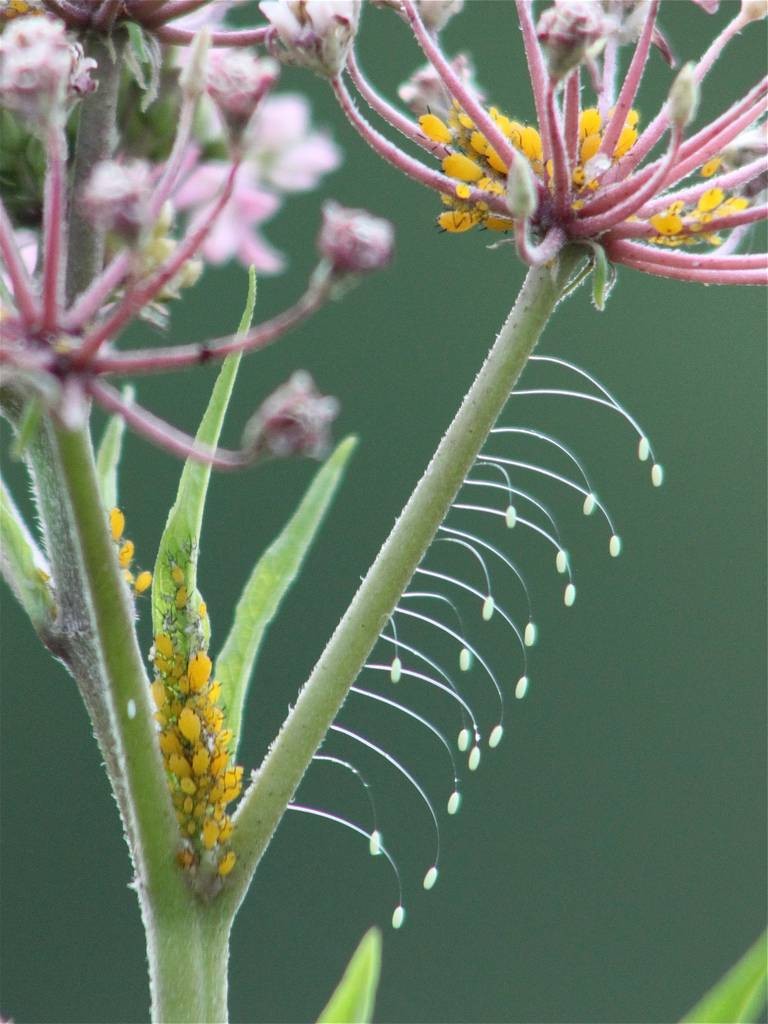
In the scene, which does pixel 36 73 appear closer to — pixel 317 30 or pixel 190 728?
pixel 317 30

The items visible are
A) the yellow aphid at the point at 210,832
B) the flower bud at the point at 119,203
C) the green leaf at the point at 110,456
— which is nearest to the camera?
the flower bud at the point at 119,203

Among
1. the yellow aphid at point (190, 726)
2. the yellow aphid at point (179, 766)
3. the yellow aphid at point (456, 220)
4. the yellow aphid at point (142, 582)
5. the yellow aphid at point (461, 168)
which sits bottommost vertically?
the yellow aphid at point (179, 766)

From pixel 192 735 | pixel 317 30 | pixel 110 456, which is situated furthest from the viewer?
pixel 110 456

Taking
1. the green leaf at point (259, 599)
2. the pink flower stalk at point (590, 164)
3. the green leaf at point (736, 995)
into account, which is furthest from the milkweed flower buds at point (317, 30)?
the green leaf at point (736, 995)

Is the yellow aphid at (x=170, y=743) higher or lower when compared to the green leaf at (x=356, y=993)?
higher

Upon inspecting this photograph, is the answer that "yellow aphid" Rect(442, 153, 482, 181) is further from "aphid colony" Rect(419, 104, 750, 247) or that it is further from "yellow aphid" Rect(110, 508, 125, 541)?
"yellow aphid" Rect(110, 508, 125, 541)

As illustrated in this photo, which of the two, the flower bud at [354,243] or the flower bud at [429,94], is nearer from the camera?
the flower bud at [354,243]

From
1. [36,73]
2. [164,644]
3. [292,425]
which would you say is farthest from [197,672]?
[36,73]

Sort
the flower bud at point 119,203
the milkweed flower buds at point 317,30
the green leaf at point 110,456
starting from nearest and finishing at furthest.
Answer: the flower bud at point 119,203 < the milkweed flower buds at point 317,30 < the green leaf at point 110,456

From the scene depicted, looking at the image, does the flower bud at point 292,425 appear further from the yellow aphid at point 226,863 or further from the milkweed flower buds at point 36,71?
the yellow aphid at point 226,863
